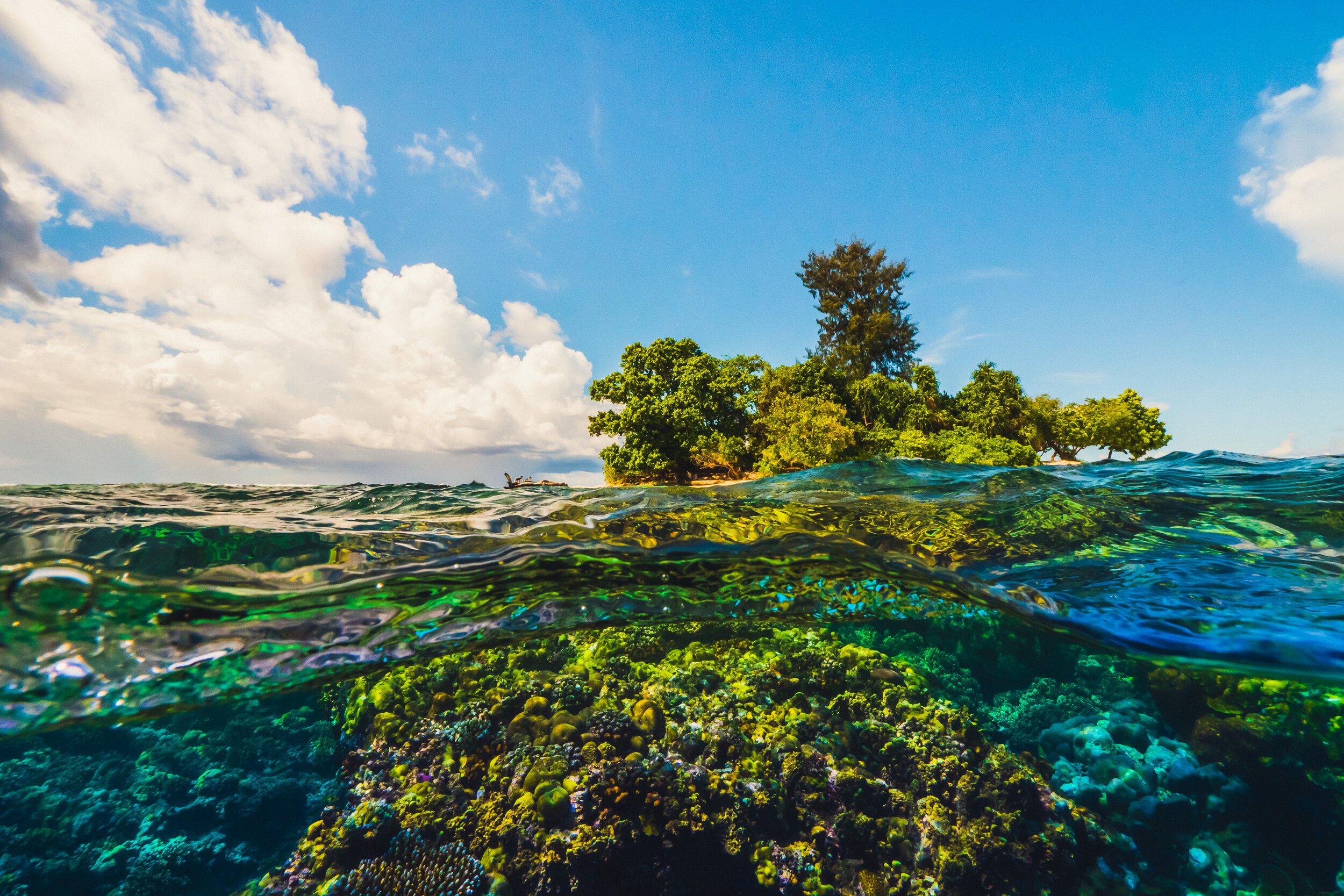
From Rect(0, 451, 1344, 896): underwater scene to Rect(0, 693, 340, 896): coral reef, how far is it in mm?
57

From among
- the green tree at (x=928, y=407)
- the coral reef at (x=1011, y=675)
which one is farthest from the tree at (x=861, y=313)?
the coral reef at (x=1011, y=675)

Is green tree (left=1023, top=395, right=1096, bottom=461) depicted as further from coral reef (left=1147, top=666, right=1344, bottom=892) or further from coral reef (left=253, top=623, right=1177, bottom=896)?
coral reef (left=253, top=623, right=1177, bottom=896)

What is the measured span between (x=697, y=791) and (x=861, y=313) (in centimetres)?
3148

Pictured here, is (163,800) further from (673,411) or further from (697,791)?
(673,411)

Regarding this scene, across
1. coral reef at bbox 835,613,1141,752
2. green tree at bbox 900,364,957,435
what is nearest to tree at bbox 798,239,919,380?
green tree at bbox 900,364,957,435

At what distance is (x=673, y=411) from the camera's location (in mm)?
21438

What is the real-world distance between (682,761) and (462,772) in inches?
128

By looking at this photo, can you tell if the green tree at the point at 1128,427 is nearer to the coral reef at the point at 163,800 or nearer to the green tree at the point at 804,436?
the green tree at the point at 804,436

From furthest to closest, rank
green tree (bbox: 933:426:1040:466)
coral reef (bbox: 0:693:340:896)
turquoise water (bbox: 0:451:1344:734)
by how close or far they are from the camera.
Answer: green tree (bbox: 933:426:1040:466) → coral reef (bbox: 0:693:340:896) → turquoise water (bbox: 0:451:1344:734)

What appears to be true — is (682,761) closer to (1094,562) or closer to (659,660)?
(659,660)

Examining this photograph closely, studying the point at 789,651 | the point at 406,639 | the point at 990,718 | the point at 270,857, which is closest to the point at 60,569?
the point at 406,639

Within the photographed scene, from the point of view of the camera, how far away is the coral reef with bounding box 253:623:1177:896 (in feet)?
18.9

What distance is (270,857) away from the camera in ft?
22.5

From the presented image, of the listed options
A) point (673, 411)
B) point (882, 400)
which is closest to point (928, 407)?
point (882, 400)
